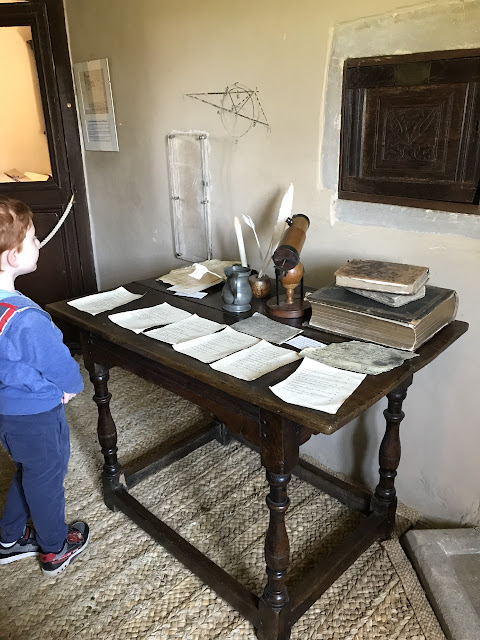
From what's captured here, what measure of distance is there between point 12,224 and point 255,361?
688 millimetres

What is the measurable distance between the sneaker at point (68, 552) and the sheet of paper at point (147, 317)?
713 mm

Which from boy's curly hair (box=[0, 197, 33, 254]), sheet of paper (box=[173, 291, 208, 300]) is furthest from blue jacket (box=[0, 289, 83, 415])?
sheet of paper (box=[173, 291, 208, 300])

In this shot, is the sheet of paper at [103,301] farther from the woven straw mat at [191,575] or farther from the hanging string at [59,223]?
the hanging string at [59,223]

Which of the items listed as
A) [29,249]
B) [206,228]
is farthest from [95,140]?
[29,249]

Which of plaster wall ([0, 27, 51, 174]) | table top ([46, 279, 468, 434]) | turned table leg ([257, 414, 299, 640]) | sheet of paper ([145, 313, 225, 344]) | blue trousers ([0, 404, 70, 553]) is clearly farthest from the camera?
plaster wall ([0, 27, 51, 174])

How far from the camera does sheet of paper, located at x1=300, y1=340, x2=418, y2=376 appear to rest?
3.73 feet

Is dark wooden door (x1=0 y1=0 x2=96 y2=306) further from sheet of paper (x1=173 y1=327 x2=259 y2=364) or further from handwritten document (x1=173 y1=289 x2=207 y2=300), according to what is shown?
sheet of paper (x1=173 y1=327 x2=259 y2=364)

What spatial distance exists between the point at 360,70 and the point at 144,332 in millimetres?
915

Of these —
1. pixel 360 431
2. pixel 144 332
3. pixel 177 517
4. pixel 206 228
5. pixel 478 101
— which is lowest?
pixel 177 517

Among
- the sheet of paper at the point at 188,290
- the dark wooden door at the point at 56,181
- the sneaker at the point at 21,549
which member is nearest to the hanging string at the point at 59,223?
the dark wooden door at the point at 56,181

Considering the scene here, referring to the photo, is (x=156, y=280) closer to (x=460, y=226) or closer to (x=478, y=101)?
(x=460, y=226)

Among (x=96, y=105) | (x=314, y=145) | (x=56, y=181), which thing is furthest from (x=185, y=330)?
(x=56, y=181)

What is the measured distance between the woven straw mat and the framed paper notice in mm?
1400

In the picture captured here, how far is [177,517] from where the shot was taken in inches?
70.4
